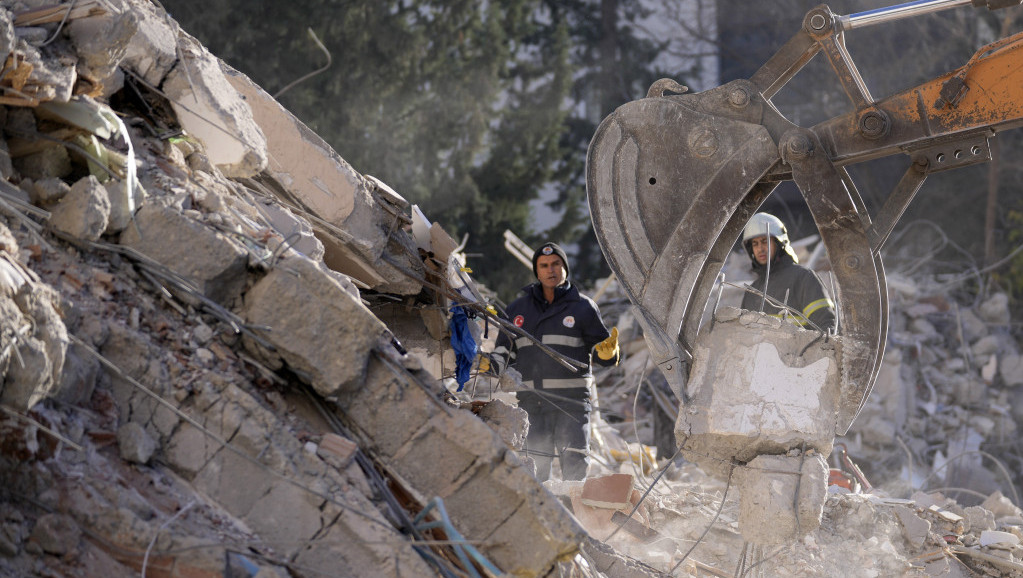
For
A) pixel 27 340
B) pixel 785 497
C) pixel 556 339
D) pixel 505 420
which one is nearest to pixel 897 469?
pixel 556 339

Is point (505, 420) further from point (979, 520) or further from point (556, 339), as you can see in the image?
point (979, 520)

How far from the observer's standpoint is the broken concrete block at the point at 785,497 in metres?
4.81

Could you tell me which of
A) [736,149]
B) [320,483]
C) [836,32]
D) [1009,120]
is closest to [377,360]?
[320,483]

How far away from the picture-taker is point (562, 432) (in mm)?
6434

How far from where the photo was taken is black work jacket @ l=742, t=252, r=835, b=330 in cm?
593

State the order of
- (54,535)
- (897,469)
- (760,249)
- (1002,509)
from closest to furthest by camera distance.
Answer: (54,535)
(760,249)
(1002,509)
(897,469)

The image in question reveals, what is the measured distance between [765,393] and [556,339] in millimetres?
1828

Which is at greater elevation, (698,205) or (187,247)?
(698,205)

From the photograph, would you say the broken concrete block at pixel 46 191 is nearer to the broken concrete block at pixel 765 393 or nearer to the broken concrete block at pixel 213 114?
the broken concrete block at pixel 213 114

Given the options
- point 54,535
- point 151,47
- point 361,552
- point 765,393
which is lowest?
point 54,535

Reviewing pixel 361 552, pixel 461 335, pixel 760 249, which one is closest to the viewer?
pixel 361 552

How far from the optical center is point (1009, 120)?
4680 mm

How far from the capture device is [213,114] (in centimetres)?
436

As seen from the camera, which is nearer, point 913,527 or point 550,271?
point 913,527
